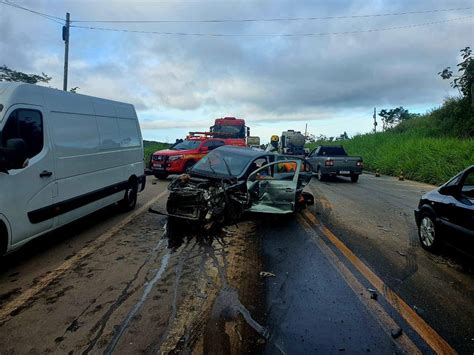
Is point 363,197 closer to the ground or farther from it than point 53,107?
closer to the ground

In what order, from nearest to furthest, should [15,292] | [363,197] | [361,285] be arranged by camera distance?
[15,292], [361,285], [363,197]

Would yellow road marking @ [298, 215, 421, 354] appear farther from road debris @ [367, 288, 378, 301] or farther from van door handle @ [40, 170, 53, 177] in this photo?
van door handle @ [40, 170, 53, 177]

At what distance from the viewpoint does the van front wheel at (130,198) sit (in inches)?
345

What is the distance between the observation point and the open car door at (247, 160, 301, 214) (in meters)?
8.05

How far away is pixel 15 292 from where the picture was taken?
165 inches

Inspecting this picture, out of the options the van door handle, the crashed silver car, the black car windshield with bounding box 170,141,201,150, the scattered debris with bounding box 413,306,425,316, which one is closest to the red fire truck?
the black car windshield with bounding box 170,141,201,150

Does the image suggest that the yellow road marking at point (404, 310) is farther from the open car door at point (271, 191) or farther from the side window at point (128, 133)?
the side window at point (128, 133)

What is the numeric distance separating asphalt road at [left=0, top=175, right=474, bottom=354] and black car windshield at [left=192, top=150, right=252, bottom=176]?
1.69 meters

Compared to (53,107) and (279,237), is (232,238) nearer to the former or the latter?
(279,237)

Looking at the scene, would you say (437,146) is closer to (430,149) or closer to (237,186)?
(430,149)

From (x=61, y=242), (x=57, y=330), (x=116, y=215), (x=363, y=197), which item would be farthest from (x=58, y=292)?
(x=363, y=197)

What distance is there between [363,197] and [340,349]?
32.0 ft

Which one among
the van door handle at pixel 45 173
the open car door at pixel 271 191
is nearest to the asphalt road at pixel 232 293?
the open car door at pixel 271 191

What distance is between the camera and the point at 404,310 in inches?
151
